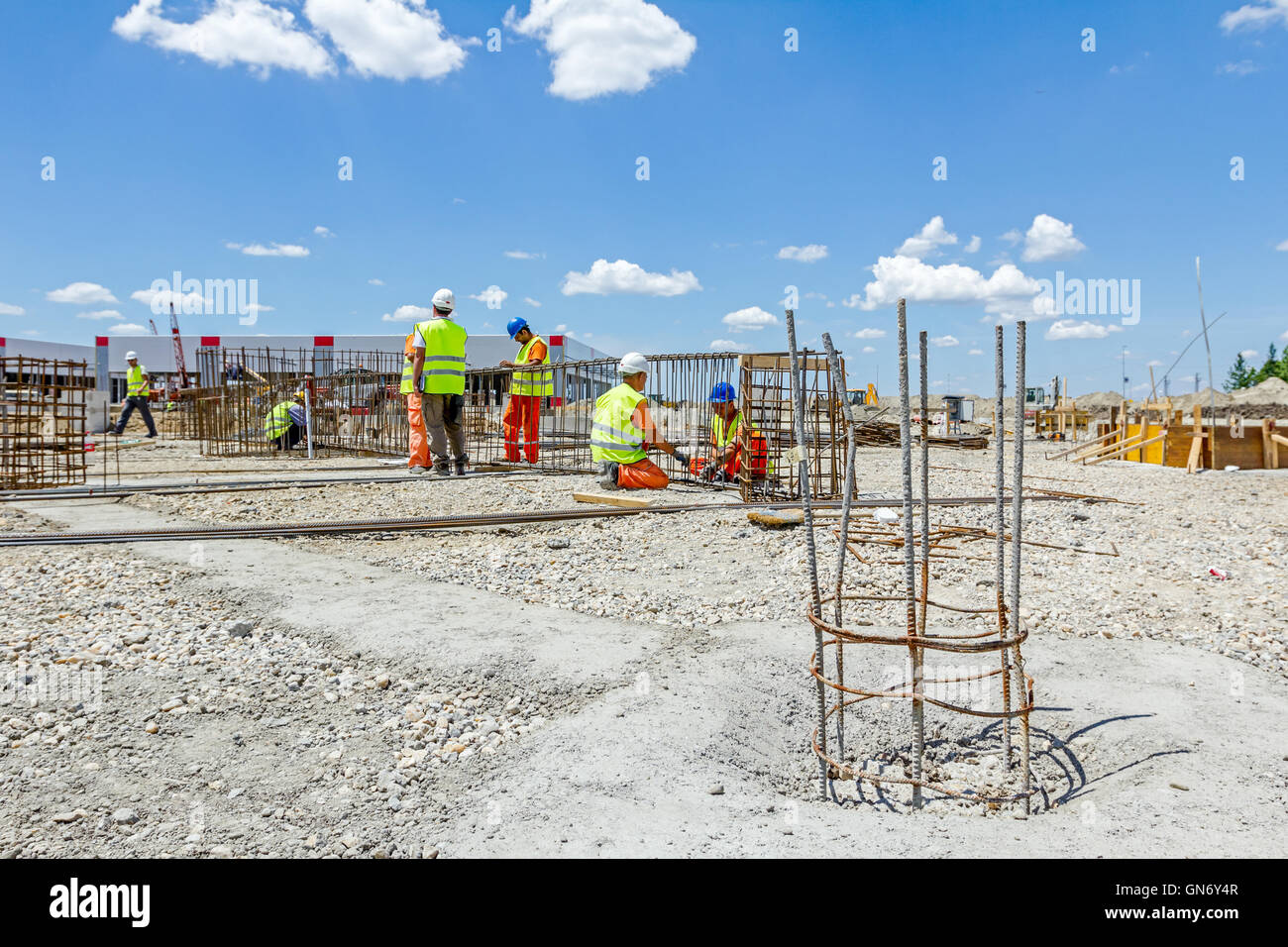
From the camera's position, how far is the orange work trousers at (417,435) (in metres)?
11.1

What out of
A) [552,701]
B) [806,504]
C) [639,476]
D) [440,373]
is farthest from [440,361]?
[806,504]

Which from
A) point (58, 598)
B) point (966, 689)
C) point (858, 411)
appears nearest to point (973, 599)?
point (966, 689)

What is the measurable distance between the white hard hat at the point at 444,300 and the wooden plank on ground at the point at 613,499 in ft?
11.5

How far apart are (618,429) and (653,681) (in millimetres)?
5566

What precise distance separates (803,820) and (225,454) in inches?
640

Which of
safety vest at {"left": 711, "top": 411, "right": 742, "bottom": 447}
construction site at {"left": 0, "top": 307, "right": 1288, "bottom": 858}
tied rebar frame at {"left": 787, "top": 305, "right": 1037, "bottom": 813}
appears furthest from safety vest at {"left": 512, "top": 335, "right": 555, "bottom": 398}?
tied rebar frame at {"left": 787, "top": 305, "right": 1037, "bottom": 813}

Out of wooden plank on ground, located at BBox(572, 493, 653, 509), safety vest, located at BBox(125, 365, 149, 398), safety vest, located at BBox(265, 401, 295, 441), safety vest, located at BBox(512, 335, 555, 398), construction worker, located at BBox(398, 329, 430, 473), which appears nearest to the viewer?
wooden plank on ground, located at BBox(572, 493, 653, 509)

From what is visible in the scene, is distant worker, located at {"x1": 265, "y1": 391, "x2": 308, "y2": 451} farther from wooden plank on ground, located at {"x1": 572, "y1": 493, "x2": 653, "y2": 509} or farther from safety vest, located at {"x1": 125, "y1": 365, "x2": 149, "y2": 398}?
wooden plank on ground, located at {"x1": 572, "y1": 493, "x2": 653, "y2": 509}

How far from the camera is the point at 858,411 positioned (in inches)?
1145

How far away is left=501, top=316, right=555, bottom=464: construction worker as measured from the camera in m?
11.8

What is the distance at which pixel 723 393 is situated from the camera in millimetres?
10156

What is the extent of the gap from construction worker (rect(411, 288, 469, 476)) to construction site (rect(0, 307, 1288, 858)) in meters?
2.64
